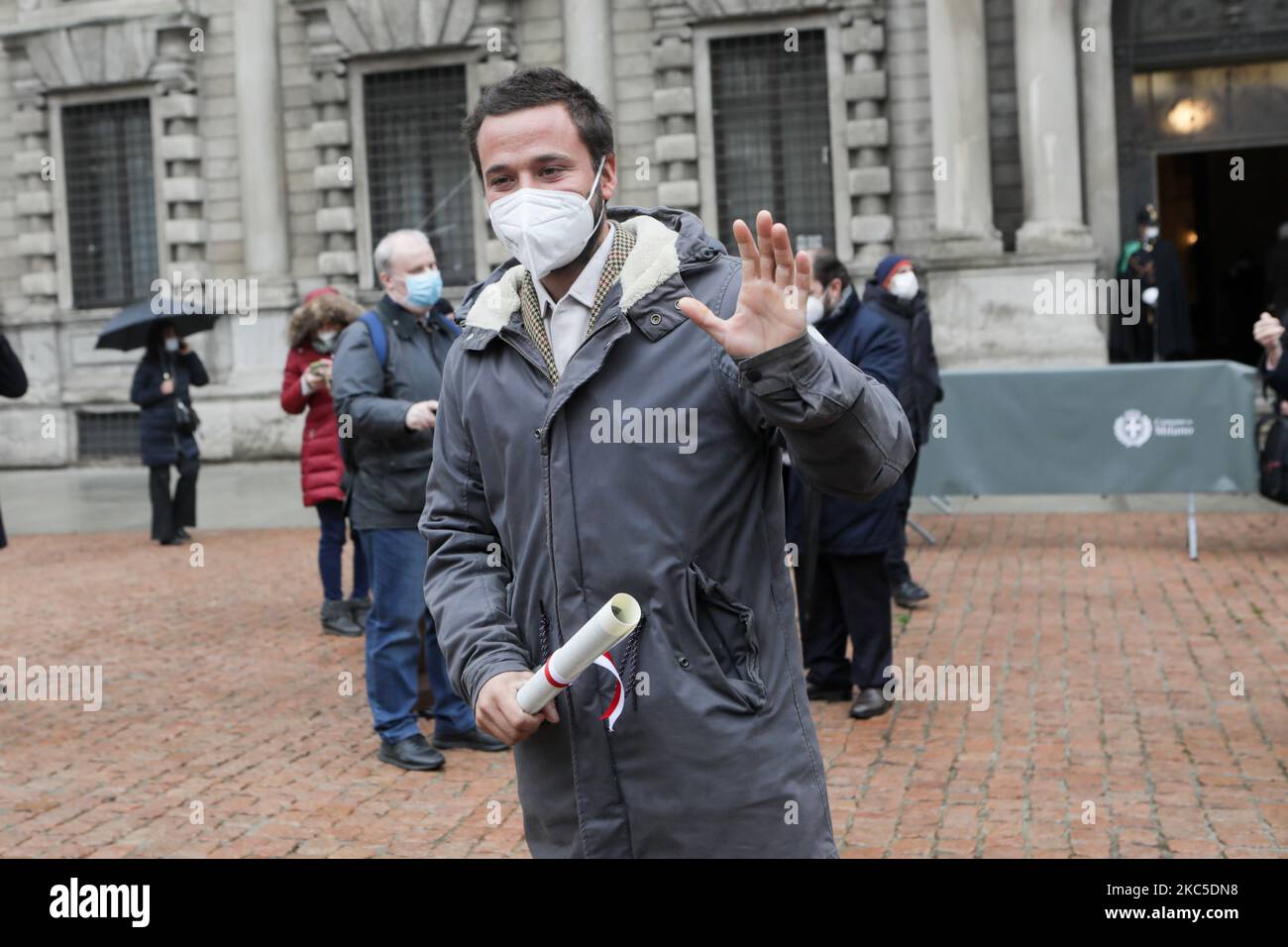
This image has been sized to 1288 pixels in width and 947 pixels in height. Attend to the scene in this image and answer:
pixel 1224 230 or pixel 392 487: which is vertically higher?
pixel 1224 230

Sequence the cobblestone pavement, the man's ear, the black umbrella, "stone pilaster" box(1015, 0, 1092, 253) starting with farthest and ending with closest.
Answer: "stone pilaster" box(1015, 0, 1092, 253) < the black umbrella < the cobblestone pavement < the man's ear

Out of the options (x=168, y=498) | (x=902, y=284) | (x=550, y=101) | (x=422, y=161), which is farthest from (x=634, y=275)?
(x=422, y=161)

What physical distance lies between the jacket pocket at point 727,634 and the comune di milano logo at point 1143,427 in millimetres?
9367

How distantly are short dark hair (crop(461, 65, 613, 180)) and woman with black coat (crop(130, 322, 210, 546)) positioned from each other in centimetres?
1154

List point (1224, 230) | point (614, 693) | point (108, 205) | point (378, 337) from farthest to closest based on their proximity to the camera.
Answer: point (1224, 230), point (108, 205), point (378, 337), point (614, 693)

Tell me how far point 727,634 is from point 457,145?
19.1 metres

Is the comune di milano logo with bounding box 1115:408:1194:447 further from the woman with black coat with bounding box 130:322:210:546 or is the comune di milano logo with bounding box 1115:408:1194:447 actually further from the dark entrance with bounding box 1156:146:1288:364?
the dark entrance with bounding box 1156:146:1288:364

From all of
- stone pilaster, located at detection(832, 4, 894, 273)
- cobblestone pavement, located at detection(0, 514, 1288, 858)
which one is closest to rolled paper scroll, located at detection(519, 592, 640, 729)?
cobblestone pavement, located at detection(0, 514, 1288, 858)

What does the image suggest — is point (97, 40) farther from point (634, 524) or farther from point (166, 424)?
point (634, 524)

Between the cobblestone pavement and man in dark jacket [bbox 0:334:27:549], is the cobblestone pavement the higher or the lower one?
the lower one

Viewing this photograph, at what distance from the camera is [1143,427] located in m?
11.6

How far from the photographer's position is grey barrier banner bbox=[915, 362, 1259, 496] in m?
11.3

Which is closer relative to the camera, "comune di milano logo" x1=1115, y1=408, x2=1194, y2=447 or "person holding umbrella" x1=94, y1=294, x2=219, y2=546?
"comune di milano logo" x1=1115, y1=408, x2=1194, y2=447

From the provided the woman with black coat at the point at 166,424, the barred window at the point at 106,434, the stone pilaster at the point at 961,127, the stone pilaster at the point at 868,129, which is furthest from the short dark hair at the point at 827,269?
the barred window at the point at 106,434
